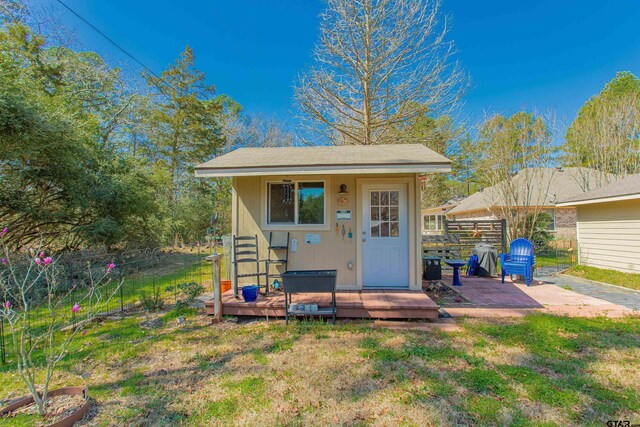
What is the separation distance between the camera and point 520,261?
6.90 m

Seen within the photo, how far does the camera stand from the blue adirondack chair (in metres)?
6.50

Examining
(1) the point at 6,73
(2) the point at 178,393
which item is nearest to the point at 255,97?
(1) the point at 6,73

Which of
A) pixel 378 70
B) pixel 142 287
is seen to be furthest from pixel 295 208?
pixel 378 70

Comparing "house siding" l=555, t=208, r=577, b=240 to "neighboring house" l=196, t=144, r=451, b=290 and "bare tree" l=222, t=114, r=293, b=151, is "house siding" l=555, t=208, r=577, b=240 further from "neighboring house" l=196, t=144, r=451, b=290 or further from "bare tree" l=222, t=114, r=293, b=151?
"bare tree" l=222, t=114, r=293, b=151

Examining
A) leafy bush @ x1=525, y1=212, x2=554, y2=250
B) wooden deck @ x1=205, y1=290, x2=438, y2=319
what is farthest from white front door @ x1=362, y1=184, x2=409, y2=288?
leafy bush @ x1=525, y1=212, x2=554, y2=250

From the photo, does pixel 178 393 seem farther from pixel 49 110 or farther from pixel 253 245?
pixel 49 110

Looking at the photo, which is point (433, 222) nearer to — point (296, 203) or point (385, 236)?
point (385, 236)

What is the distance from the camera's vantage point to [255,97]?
19.3 meters

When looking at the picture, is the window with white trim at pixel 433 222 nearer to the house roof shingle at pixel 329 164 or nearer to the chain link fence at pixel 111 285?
the house roof shingle at pixel 329 164

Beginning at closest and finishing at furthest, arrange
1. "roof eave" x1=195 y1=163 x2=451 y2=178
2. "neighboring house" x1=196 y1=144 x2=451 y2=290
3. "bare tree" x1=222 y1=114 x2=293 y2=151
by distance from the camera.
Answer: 1. "roof eave" x1=195 y1=163 x2=451 y2=178
2. "neighboring house" x1=196 y1=144 x2=451 y2=290
3. "bare tree" x1=222 y1=114 x2=293 y2=151

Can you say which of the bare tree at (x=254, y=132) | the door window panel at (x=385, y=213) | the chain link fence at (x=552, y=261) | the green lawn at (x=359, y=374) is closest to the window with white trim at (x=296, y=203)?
the door window panel at (x=385, y=213)

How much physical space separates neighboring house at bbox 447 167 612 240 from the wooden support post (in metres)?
10.8

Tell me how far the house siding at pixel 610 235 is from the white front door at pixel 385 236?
21.9 feet

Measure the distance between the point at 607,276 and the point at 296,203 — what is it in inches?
324
